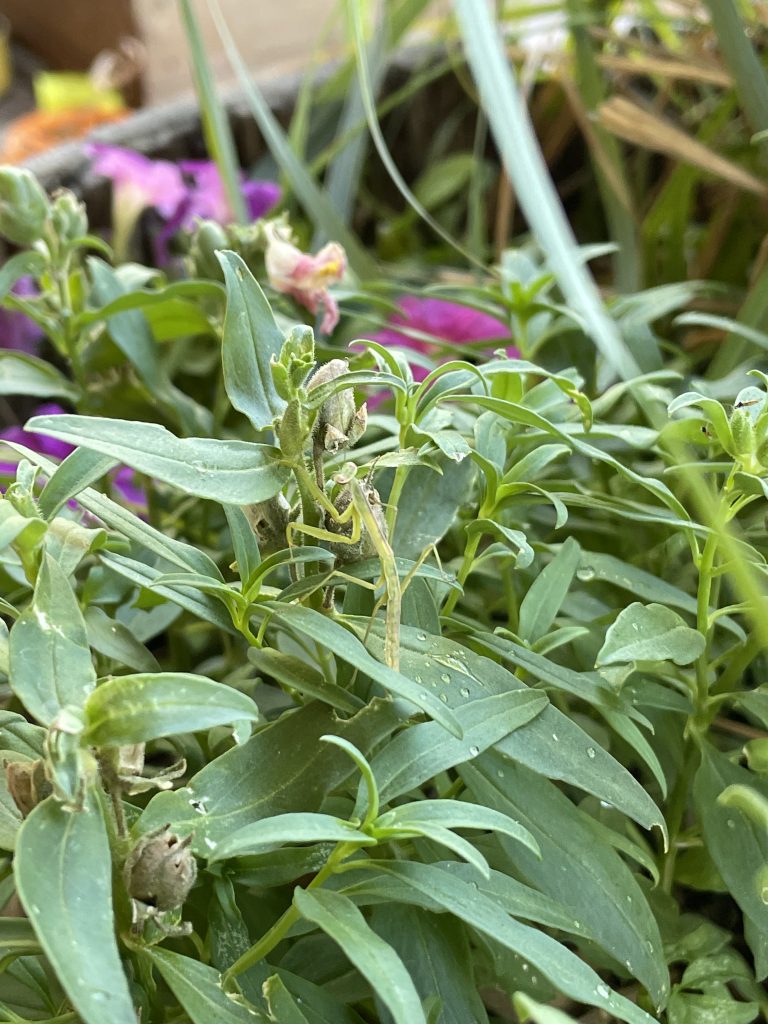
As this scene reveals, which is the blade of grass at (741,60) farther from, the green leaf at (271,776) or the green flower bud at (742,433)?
the green leaf at (271,776)

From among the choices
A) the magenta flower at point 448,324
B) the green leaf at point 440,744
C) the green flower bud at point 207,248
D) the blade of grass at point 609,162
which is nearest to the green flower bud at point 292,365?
the green leaf at point 440,744

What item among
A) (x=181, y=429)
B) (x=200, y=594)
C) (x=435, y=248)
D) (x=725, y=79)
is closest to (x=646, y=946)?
(x=200, y=594)

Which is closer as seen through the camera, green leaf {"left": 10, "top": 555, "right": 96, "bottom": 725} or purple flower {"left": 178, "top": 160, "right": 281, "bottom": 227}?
green leaf {"left": 10, "top": 555, "right": 96, "bottom": 725}

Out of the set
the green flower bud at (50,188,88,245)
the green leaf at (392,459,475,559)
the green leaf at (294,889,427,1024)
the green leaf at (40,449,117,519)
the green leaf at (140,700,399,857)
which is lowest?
the green leaf at (294,889,427,1024)

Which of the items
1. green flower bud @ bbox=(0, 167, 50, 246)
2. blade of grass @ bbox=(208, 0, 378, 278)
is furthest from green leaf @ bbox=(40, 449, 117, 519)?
blade of grass @ bbox=(208, 0, 378, 278)

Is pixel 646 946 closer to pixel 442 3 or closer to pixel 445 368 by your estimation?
pixel 445 368

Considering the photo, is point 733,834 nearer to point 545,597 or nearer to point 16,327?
point 545,597

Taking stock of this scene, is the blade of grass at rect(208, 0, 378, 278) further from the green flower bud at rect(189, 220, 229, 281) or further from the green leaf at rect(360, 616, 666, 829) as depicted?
the green leaf at rect(360, 616, 666, 829)
